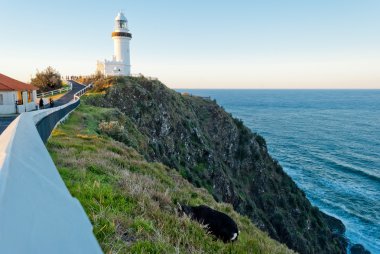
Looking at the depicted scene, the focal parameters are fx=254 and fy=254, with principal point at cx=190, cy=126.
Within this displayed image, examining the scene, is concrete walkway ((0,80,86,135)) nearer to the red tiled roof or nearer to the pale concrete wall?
the pale concrete wall

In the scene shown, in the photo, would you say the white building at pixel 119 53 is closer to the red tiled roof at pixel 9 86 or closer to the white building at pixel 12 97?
the red tiled roof at pixel 9 86

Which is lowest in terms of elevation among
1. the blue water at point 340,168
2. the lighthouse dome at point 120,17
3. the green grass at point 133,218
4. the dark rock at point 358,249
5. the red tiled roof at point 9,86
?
the dark rock at point 358,249

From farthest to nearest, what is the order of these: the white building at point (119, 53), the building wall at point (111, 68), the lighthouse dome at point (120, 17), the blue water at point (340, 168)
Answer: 1. the lighthouse dome at point (120, 17)
2. the white building at point (119, 53)
3. the building wall at point (111, 68)
4. the blue water at point (340, 168)

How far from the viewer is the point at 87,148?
10.6 m

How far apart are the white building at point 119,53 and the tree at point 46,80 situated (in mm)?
11911

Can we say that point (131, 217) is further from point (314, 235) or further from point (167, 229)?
point (314, 235)

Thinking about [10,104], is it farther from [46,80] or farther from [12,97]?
[46,80]

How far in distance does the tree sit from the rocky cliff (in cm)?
1055

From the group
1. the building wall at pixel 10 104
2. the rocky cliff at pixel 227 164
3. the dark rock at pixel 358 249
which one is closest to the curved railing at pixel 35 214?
the rocky cliff at pixel 227 164

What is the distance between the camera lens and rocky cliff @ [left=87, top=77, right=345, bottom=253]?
103ft

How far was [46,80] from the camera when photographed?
1753 inches

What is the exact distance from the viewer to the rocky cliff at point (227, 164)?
103 ft

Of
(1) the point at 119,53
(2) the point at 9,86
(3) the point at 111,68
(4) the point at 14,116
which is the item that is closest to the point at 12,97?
(2) the point at 9,86

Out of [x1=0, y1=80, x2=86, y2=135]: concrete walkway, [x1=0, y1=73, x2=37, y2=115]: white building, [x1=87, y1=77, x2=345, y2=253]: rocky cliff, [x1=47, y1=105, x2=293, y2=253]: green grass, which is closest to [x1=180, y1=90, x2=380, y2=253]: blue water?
[x1=87, y1=77, x2=345, y2=253]: rocky cliff
